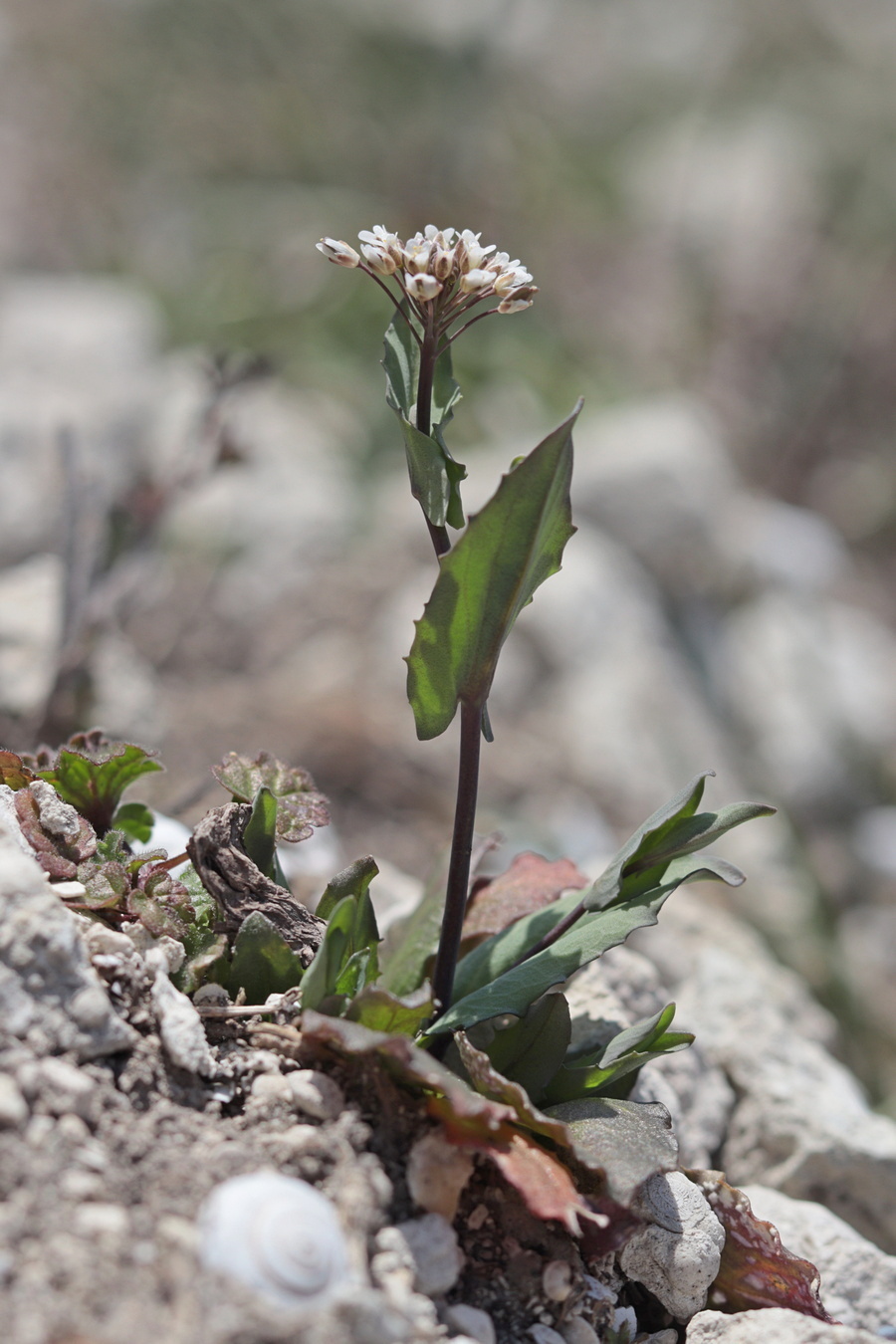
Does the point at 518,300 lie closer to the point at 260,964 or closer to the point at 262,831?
the point at 262,831

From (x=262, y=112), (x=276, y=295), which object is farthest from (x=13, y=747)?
(x=262, y=112)

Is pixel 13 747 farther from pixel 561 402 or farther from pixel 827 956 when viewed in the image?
pixel 561 402

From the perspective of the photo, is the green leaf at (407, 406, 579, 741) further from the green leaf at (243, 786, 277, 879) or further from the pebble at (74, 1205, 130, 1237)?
the pebble at (74, 1205, 130, 1237)

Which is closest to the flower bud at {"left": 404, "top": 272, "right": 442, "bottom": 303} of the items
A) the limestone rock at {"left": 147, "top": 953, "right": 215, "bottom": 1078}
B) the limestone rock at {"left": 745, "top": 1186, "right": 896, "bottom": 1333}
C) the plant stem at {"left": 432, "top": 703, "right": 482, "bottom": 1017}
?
the plant stem at {"left": 432, "top": 703, "right": 482, "bottom": 1017}

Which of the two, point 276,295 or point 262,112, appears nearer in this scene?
point 276,295

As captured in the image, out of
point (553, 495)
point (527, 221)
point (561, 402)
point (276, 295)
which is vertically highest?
point (527, 221)

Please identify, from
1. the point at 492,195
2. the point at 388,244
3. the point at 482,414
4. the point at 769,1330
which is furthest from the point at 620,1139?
the point at 492,195
